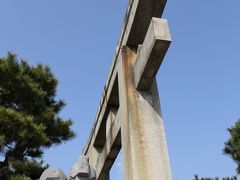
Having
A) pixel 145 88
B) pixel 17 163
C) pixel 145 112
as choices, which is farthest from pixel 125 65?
pixel 17 163

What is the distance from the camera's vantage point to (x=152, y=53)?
331 centimetres

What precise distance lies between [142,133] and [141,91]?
1.81 feet

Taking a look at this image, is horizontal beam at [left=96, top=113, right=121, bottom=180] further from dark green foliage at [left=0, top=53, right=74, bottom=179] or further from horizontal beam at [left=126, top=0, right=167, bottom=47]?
dark green foliage at [left=0, top=53, right=74, bottom=179]

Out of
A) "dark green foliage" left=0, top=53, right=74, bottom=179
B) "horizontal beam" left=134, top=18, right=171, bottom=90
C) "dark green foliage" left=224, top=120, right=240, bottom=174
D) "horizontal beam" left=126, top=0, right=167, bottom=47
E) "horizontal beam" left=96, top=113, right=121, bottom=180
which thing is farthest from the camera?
"dark green foliage" left=224, top=120, right=240, bottom=174

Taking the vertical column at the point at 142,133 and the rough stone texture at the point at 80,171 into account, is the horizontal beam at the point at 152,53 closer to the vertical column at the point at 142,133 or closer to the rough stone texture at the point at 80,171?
the vertical column at the point at 142,133

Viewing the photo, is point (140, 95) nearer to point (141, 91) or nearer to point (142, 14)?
point (141, 91)

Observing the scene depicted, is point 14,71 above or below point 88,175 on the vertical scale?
below

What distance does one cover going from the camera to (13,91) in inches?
363

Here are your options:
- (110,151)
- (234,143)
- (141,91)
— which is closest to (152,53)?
(141,91)

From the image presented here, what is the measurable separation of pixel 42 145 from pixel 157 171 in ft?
19.9

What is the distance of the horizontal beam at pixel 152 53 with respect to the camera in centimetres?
321

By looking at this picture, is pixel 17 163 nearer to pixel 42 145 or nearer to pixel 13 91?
pixel 42 145

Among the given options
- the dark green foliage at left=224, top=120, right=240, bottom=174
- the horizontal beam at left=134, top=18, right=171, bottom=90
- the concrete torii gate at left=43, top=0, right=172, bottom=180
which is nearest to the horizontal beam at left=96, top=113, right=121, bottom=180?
the concrete torii gate at left=43, top=0, right=172, bottom=180

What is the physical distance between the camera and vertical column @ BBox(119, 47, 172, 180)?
10.6 ft
